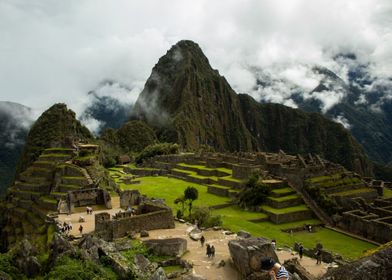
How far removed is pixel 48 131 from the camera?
78.0m

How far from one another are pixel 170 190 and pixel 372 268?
4689 cm

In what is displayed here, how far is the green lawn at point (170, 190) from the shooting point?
46.2 m

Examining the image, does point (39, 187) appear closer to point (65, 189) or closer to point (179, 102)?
point (65, 189)

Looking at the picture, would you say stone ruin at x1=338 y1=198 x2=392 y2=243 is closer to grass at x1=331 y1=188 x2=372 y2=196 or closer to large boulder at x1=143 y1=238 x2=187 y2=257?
grass at x1=331 y1=188 x2=372 y2=196

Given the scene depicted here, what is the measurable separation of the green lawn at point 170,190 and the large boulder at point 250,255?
2531cm

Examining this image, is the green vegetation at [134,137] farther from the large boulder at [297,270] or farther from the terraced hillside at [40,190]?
the large boulder at [297,270]

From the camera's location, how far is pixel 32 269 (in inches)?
591

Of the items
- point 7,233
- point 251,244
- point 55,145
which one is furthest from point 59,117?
point 251,244

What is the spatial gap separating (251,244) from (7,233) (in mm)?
38989

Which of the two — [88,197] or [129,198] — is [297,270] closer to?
[129,198]

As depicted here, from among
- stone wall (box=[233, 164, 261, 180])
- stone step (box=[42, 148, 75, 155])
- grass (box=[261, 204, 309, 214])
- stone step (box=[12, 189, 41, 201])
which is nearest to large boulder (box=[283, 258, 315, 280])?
grass (box=[261, 204, 309, 214])

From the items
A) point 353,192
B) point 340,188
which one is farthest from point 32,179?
point 353,192


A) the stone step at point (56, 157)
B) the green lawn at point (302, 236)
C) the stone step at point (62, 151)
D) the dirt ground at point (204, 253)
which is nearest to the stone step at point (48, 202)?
the stone step at point (56, 157)

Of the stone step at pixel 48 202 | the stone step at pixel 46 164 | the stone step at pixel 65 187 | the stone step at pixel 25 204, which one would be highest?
the stone step at pixel 46 164
